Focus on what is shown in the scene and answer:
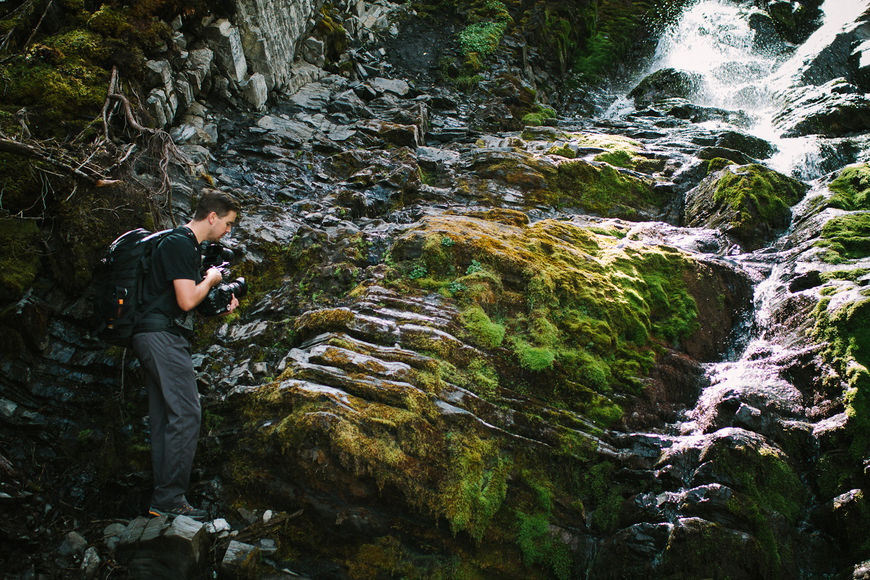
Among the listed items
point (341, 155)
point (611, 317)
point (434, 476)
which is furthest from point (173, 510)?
point (341, 155)

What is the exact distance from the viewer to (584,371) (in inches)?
214

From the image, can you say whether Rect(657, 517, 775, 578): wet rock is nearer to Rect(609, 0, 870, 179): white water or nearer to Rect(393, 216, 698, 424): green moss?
Rect(393, 216, 698, 424): green moss

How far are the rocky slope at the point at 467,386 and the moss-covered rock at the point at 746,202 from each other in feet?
0.16

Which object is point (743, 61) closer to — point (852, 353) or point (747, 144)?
point (747, 144)

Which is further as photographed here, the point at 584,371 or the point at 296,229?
the point at 296,229

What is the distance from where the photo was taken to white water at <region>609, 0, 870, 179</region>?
13.0 m

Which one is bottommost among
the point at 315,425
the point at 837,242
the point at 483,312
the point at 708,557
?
the point at 708,557

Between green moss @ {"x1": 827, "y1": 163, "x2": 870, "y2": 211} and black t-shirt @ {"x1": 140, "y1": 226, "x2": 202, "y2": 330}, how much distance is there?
33.0 ft

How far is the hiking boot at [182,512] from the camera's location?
13.3 feet

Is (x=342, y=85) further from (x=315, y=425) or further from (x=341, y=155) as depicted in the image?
(x=315, y=425)

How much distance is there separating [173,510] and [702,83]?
2358cm

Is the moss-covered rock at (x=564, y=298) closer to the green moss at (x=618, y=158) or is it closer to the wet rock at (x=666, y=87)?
the green moss at (x=618, y=158)

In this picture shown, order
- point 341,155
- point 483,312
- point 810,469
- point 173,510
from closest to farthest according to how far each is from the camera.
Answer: point 173,510 < point 810,469 < point 483,312 < point 341,155

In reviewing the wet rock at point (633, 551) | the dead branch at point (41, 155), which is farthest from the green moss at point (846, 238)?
the dead branch at point (41, 155)
